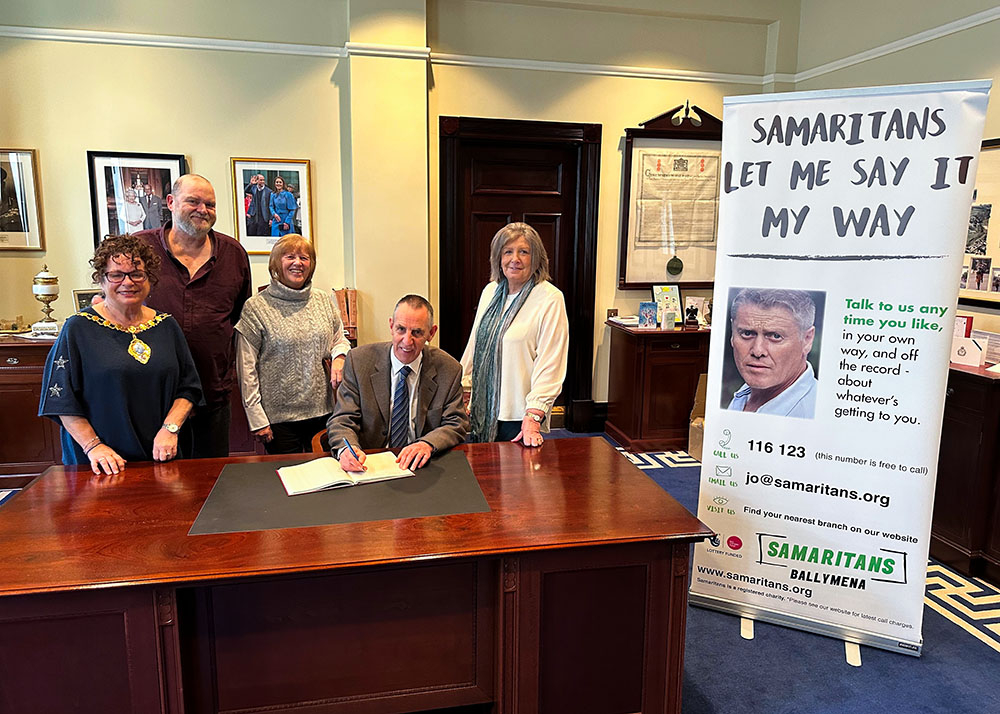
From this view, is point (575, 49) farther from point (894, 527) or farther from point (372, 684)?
point (372, 684)

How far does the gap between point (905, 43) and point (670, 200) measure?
1693 mm

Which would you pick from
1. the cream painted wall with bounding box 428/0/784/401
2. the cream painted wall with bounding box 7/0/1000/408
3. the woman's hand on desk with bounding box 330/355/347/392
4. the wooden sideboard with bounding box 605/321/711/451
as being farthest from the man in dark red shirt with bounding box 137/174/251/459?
the wooden sideboard with bounding box 605/321/711/451

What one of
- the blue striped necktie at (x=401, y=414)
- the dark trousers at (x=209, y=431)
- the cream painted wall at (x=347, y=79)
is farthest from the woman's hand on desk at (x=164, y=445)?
the cream painted wall at (x=347, y=79)

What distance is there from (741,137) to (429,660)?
6.88ft

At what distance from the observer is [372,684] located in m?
1.88

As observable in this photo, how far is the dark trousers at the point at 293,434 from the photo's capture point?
2.78 metres

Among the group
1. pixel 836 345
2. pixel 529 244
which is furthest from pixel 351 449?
pixel 836 345

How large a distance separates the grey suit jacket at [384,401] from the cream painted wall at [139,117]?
8.27 ft

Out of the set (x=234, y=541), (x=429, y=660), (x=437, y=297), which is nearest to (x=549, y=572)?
(x=429, y=660)

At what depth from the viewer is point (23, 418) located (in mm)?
3951

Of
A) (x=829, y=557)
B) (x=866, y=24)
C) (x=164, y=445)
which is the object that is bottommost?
(x=829, y=557)

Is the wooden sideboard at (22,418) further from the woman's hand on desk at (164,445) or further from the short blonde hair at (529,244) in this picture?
the short blonde hair at (529,244)

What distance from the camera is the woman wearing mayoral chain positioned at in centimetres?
216

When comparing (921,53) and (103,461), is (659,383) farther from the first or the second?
(103,461)
